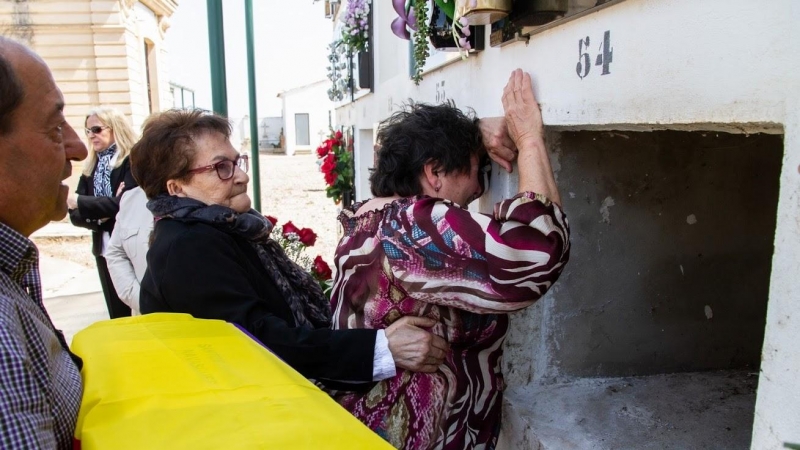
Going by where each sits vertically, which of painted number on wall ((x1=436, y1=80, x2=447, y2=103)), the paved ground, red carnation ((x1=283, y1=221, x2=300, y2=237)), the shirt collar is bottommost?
the paved ground

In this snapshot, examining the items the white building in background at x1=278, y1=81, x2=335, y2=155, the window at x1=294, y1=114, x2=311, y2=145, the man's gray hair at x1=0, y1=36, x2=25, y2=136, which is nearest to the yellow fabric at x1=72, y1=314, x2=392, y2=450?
the man's gray hair at x1=0, y1=36, x2=25, y2=136

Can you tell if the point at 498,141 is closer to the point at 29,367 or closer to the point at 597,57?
the point at 597,57

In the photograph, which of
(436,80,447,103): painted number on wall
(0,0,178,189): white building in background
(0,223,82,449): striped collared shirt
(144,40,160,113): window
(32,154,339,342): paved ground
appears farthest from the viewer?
(144,40,160,113): window

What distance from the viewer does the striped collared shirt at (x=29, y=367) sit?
72 centimetres

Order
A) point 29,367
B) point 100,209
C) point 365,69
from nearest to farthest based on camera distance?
point 29,367, point 100,209, point 365,69

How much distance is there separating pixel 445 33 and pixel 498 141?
0.77 m

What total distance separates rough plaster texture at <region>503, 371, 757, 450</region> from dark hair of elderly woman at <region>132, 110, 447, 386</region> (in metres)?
0.61

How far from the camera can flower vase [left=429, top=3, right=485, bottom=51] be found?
7.27 ft

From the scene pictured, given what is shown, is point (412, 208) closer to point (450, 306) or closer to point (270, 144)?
point (450, 306)

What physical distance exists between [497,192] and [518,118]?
0.42 meters

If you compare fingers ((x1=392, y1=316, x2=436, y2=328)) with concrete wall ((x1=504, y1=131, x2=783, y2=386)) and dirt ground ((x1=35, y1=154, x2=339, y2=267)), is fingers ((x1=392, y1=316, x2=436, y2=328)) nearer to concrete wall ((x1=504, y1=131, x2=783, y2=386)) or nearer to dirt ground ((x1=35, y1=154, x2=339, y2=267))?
concrete wall ((x1=504, y1=131, x2=783, y2=386))

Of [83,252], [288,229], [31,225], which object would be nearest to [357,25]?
[288,229]

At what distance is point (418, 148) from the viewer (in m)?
1.63

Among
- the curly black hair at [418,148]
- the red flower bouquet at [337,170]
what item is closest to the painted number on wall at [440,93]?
the curly black hair at [418,148]
